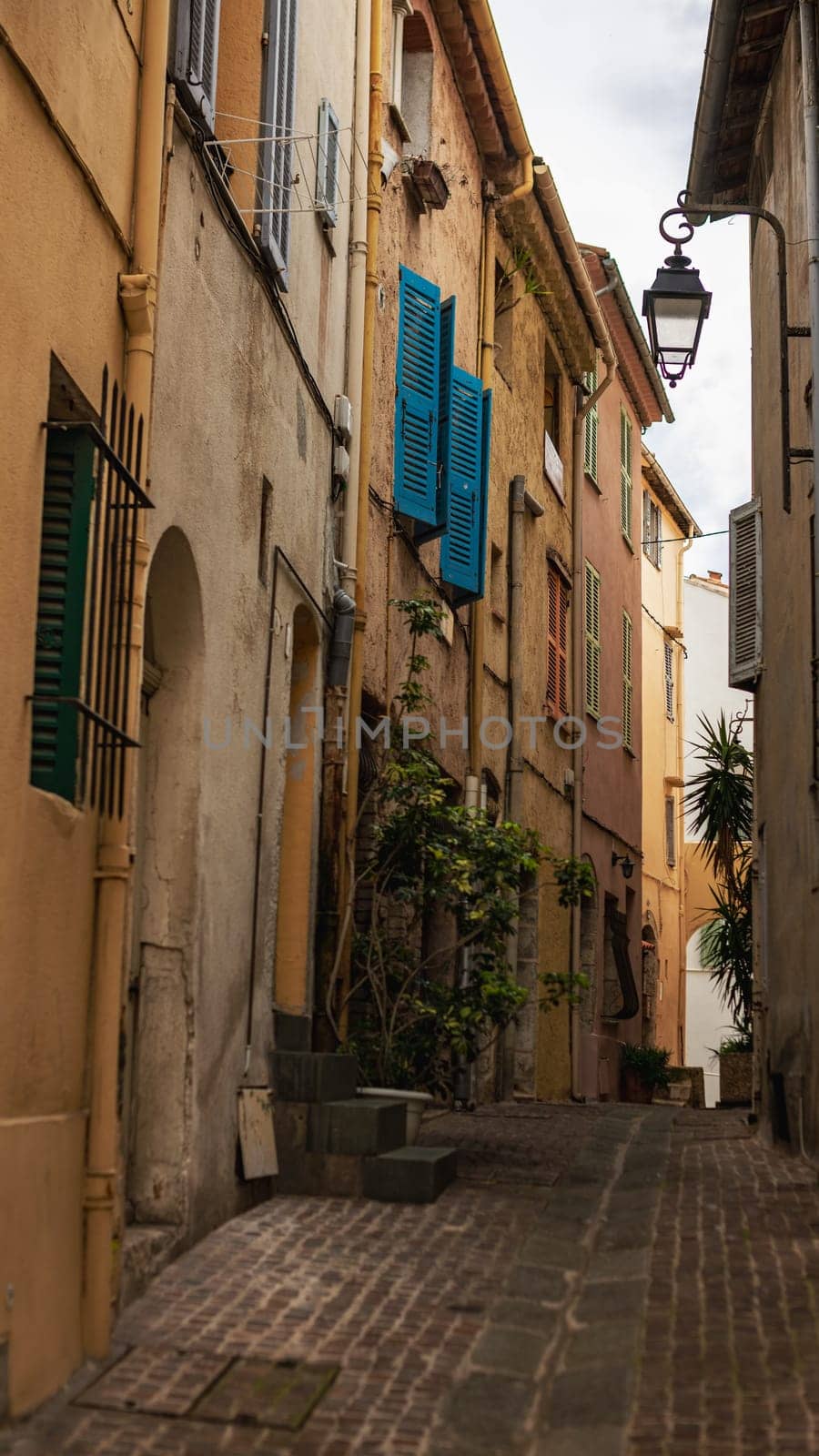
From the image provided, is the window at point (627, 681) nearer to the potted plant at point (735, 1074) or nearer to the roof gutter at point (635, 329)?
the roof gutter at point (635, 329)

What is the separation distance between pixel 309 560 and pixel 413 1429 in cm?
521

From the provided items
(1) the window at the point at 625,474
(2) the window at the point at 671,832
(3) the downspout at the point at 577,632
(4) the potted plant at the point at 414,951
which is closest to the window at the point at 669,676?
(2) the window at the point at 671,832

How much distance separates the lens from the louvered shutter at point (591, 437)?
20.3 m

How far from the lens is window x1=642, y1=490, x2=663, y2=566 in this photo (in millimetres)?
27094

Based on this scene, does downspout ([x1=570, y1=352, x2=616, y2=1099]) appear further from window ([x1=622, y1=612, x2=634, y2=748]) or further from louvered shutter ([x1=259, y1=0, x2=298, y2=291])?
louvered shutter ([x1=259, y1=0, x2=298, y2=291])

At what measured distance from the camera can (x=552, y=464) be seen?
17.9m

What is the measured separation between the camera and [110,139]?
5676 mm

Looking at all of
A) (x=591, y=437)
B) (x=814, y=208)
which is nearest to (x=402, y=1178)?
(x=814, y=208)

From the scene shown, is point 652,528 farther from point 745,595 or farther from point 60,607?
point 60,607

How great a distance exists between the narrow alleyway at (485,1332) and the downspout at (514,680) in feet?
21.9

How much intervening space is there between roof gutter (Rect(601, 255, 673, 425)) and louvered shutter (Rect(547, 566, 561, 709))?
7.98ft

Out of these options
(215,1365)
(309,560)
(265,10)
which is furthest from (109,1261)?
(265,10)

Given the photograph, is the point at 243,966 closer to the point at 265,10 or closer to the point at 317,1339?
the point at 317,1339

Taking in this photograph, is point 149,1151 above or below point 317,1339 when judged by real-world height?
above
